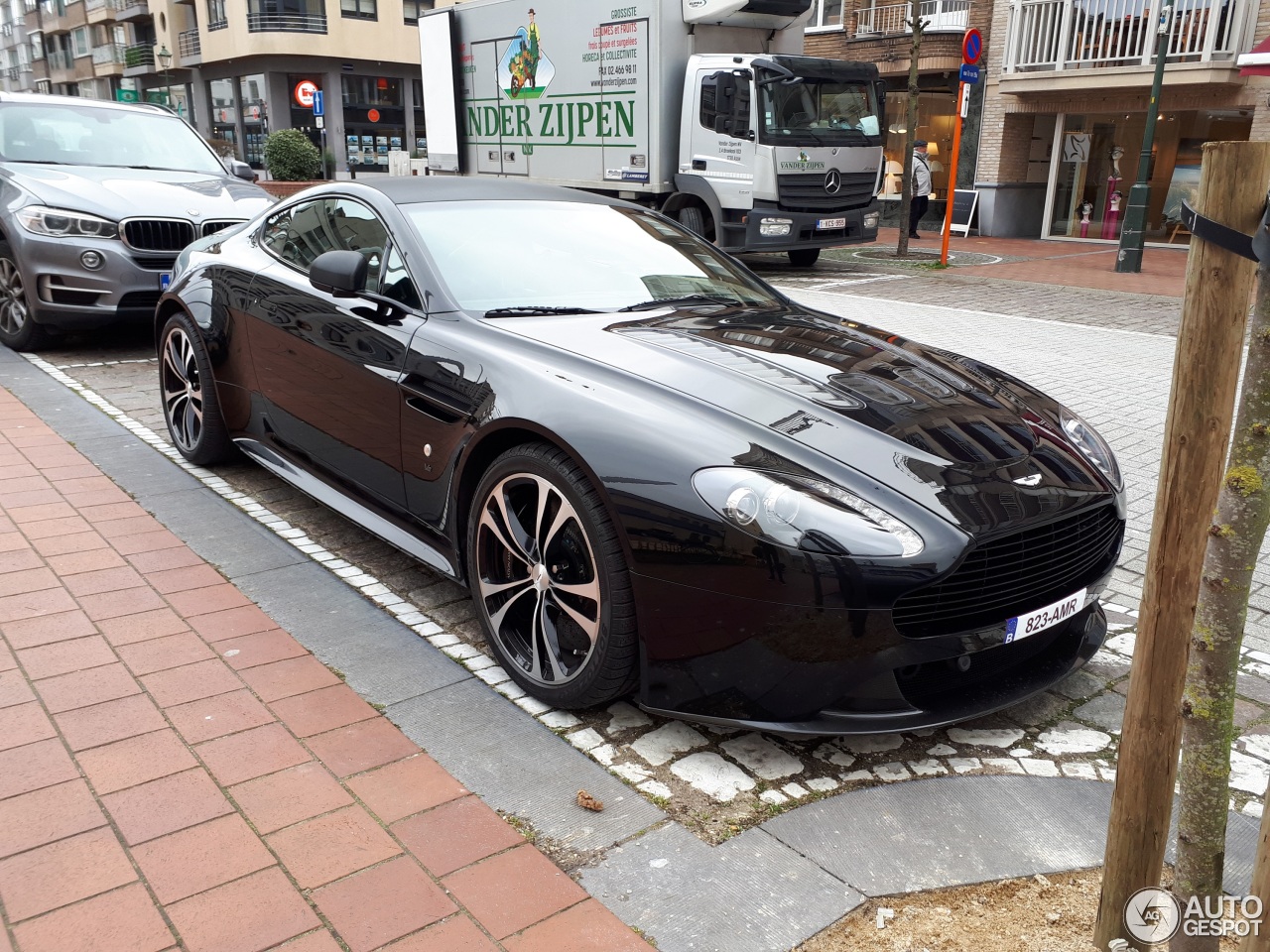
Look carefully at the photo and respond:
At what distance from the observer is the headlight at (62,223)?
7.09 m

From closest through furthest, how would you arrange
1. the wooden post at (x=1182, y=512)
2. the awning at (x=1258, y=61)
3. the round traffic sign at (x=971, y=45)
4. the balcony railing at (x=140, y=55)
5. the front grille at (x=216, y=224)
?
the awning at (x=1258, y=61) < the wooden post at (x=1182, y=512) < the front grille at (x=216, y=224) < the round traffic sign at (x=971, y=45) < the balcony railing at (x=140, y=55)

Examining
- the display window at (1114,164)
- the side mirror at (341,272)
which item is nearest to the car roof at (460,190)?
the side mirror at (341,272)

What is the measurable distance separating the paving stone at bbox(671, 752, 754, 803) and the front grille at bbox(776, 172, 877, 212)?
11936mm

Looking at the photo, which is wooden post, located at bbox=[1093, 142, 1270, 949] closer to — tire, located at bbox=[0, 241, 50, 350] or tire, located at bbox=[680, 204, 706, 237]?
tire, located at bbox=[0, 241, 50, 350]

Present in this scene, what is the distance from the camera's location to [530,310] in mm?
3588

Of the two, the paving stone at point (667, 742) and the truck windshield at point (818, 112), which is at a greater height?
the truck windshield at point (818, 112)

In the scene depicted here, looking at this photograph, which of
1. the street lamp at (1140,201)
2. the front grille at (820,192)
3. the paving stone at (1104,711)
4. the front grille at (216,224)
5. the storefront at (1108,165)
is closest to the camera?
the paving stone at (1104,711)

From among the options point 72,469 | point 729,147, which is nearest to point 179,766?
point 72,469

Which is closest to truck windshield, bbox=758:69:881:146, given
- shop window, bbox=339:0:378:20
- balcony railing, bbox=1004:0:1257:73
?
balcony railing, bbox=1004:0:1257:73

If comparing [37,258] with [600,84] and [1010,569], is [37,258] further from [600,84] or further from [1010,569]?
[600,84]

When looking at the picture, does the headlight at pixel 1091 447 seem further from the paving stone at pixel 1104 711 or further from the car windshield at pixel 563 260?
the car windshield at pixel 563 260

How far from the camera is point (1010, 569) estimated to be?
2658 millimetres

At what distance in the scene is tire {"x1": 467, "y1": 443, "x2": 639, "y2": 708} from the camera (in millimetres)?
2758

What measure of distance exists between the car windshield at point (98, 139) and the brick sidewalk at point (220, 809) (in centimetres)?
553
